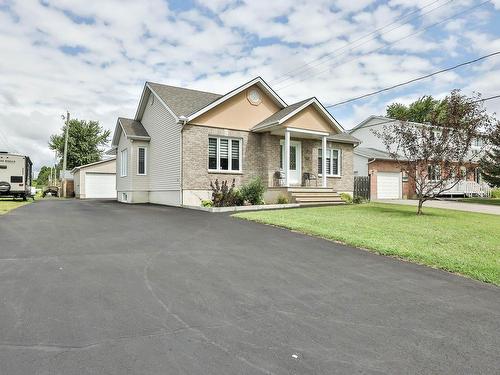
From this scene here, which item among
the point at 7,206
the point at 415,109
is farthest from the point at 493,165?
the point at 7,206

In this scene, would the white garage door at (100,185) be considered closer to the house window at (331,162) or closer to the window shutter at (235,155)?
the window shutter at (235,155)

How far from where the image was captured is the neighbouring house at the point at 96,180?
3461cm

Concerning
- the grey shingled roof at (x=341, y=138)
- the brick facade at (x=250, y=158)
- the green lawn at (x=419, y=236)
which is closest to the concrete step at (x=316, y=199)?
the brick facade at (x=250, y=158)

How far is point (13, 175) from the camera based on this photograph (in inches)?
906

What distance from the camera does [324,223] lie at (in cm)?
1073

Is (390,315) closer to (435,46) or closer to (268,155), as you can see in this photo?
(268,155)

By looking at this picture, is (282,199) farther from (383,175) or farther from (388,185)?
(388,185)

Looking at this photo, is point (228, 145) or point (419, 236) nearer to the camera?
point (419, 236)

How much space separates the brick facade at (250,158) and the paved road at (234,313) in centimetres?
1062

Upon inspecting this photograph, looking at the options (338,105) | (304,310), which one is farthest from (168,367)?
(338,105)

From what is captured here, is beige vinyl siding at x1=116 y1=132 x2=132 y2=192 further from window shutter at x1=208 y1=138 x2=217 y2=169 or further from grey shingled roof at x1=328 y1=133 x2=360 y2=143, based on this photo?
grey shingled roof at x1=328 y1=133 x2=360 y2=143

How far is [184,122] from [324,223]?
369 inches

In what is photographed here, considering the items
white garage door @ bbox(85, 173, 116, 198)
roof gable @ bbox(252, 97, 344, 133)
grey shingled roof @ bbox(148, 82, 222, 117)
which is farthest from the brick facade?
white garage door @ bbox(85, 173, 116, 198)

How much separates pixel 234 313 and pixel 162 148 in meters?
16.7
